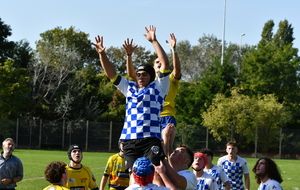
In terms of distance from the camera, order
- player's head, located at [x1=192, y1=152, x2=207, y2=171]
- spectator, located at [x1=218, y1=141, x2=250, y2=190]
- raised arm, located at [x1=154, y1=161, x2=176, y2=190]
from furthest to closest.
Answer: spectator, located at [x1=218, y1=141, x2=250, y2=190]
player's head, located at [x1=192, y1=152, x2=207, y2=171]
raised arm, located at [x1=154, y1=161, x2=176, y2=190]

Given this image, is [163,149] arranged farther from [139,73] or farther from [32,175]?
[32,175]

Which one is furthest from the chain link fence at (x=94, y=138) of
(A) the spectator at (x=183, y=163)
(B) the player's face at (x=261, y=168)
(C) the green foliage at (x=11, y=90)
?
(A) the spectator at (x=183, y=163)

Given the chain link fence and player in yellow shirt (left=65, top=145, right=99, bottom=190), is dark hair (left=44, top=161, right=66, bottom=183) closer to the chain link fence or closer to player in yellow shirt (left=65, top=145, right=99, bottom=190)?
player in yellow shirt (left=65, top=145, right=99, bottom=190)

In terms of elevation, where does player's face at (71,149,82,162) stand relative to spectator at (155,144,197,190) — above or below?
below

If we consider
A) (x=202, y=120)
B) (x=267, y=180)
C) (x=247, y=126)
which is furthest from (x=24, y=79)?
(x=267, y=180)

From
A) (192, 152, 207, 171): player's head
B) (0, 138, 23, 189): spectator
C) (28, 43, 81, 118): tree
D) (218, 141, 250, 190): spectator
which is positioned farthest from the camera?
(28, 43, 81, 118): tree

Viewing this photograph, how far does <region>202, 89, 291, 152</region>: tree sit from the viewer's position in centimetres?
4378

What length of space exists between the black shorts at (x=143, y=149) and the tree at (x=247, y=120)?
1498 inches

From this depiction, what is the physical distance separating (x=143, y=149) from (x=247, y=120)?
39.3 metres

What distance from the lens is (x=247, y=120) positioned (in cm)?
4403

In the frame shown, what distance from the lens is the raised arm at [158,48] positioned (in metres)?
6.20

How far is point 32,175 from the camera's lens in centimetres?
1888

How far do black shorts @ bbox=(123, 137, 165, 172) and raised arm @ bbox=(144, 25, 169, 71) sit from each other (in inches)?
39.5

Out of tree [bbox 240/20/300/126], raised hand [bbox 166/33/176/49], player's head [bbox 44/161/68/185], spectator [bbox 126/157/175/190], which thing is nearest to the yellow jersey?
player's head [bbox 44/161/68/185]
